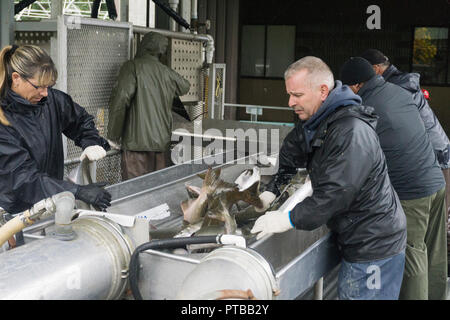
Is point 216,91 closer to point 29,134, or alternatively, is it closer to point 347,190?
point 29,134

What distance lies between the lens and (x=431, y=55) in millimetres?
13281

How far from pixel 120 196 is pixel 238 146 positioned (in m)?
2.81

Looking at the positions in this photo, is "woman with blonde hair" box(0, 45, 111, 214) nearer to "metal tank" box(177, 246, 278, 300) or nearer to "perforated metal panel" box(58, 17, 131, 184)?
"metal tank" box(177, 246, 278, 300)

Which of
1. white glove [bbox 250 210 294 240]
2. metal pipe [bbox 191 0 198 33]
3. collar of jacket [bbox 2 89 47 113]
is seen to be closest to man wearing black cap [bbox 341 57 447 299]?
white glove [bbox 250 210 294 240]

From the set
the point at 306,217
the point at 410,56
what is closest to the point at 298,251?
the point at 306,217

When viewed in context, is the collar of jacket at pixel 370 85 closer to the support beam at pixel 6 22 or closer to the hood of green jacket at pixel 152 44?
the hood of green jacket at pixel 152 44

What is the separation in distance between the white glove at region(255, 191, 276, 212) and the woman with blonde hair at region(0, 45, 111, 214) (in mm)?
878

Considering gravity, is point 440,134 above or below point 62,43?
below

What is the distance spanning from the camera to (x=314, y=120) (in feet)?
9.04

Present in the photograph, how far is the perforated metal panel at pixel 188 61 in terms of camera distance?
263 inches

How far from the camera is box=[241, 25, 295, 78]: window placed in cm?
1435

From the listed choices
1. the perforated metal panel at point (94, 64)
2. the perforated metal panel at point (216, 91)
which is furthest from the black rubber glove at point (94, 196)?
the perforated metal panel at point (216, 91)

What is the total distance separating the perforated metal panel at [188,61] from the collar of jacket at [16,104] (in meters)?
3.79
